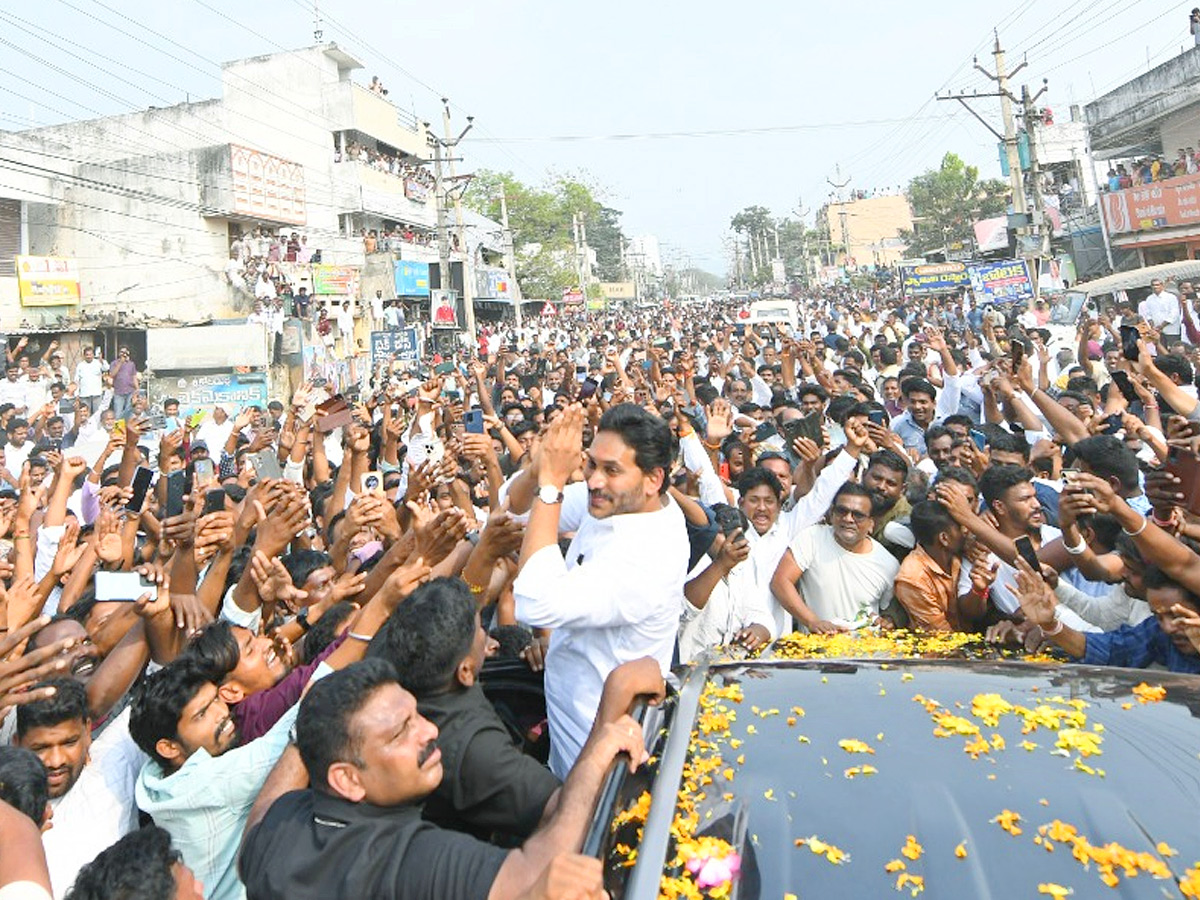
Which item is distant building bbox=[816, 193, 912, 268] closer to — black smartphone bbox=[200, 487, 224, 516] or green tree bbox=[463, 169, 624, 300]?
green tree bbox=[463, 169, 624, 300]

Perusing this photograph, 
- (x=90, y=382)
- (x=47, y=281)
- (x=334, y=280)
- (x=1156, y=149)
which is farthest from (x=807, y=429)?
(x=1156, y=149)

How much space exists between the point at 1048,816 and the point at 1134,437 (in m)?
4.73

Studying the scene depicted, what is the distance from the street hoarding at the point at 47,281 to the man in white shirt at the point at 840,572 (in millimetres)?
24119

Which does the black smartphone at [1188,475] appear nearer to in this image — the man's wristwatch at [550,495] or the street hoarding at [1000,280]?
the man's wristwatch at [550,495]

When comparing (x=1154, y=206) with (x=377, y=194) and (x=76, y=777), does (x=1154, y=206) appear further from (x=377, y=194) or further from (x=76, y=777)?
(x=76, y=777)

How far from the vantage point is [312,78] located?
125 feet

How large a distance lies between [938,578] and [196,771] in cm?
310

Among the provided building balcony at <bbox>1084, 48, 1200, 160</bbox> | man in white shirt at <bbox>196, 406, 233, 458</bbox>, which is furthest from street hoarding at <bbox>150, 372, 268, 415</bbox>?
building balcony at <bbox>1084, 48, 1200, 160</bbox>

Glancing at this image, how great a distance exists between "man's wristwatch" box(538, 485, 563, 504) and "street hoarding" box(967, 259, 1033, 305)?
68.9 feet

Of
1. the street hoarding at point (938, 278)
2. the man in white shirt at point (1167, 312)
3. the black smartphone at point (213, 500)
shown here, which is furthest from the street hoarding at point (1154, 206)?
the black smartphone at point (213, 500)

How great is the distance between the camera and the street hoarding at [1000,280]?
21719 mm

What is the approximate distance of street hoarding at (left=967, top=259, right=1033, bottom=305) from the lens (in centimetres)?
2172

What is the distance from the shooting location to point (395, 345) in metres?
27.8

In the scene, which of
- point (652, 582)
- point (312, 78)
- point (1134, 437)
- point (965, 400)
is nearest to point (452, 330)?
point (312, 78)
